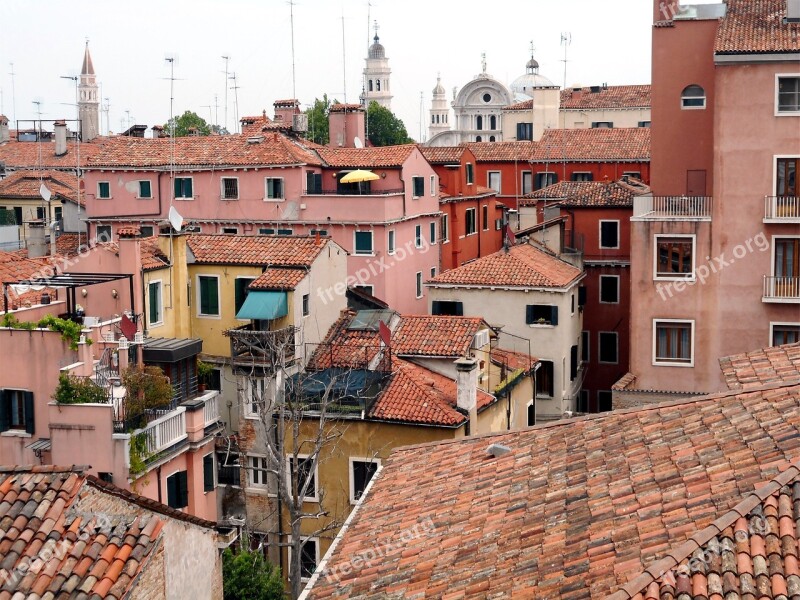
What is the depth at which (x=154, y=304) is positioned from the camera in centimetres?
2588

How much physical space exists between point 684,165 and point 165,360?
1716cm

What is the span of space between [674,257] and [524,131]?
46.9m

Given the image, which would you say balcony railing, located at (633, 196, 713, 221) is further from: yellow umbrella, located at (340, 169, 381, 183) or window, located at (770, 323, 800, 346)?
yellow umbrella, located at (340, 169, 381, 183)

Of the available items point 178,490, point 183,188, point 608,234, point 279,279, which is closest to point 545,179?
point 608,234

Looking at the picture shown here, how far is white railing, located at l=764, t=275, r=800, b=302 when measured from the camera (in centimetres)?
2914

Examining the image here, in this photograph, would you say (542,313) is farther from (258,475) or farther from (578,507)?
(578,507)

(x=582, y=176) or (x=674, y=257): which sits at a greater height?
(x=582, y=176)

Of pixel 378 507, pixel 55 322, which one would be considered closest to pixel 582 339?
pixel 55 322

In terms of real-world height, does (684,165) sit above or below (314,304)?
above

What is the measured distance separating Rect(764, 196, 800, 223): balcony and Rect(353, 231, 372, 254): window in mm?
12346

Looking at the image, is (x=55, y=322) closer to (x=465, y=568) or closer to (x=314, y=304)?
(x=314, y=304)

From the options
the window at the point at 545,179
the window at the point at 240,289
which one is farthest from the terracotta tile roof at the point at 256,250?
the window at the point at 545,179

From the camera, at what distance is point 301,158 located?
37.6m

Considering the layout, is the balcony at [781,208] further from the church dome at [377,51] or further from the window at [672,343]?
the church dome at [377,51]
